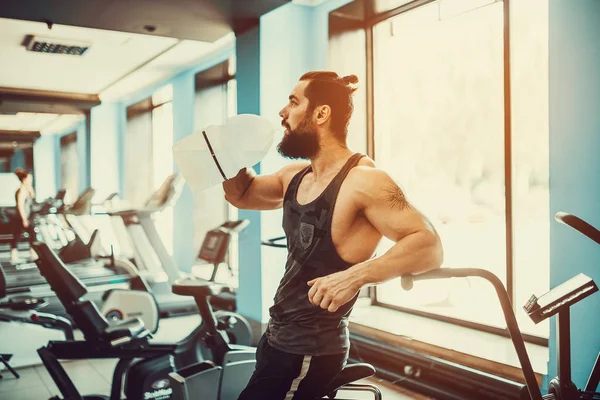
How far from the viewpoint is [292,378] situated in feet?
4.97

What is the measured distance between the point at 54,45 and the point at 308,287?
6.07 metres

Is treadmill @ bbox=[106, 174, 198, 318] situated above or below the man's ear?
below

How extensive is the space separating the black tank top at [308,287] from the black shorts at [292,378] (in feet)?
0.09

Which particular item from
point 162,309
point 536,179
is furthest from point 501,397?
point 162,309

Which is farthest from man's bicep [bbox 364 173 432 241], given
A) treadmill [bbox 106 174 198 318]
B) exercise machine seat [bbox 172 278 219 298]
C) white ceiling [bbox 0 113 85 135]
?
white ceiling [bbox 0 113 85 135]

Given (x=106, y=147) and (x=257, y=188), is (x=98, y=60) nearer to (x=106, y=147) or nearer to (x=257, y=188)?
(x=106, y=147)

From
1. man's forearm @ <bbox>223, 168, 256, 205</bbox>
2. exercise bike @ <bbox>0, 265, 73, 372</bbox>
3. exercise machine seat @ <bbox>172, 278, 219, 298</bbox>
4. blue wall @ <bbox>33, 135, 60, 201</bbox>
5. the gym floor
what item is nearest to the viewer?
man's forearm @ <bbox>223, 168, 256, 205</bbox>

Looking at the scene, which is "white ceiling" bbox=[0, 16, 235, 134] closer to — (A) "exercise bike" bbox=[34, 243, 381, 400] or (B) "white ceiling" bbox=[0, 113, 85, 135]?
(B) "white ceiling" bbox=[0, 113, 85, 135]

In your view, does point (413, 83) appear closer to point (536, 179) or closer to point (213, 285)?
point (536, 179)

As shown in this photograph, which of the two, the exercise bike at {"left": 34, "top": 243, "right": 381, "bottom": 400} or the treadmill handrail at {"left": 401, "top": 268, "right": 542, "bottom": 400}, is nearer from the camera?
the treadmill handrail at {"left": 401, "top": 268, "right": 542, "bottom": 400}

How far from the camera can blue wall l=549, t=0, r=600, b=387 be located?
2580 mm

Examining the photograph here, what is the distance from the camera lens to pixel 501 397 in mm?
2953

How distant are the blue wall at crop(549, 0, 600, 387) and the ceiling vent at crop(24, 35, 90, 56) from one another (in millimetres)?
5416

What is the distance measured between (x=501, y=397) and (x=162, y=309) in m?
3.57
